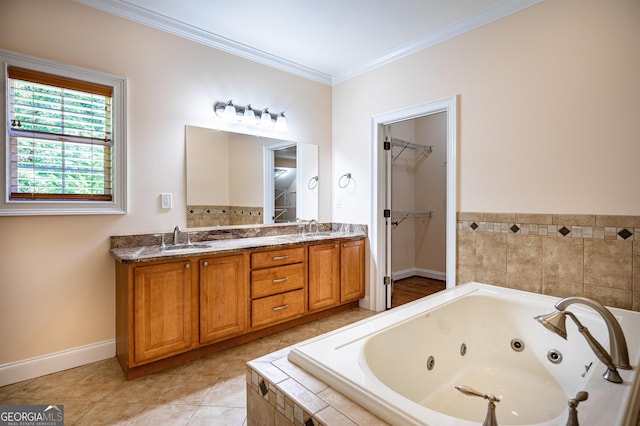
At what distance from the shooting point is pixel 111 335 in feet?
7.96

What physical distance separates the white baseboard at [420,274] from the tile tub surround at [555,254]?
2.07m

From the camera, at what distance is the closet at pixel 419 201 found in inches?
186

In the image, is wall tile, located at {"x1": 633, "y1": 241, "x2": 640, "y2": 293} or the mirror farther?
the mirror

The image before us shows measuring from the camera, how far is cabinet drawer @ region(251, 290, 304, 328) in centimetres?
267

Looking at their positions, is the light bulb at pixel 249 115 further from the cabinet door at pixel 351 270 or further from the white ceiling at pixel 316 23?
the cabinet door at pixel 351 270

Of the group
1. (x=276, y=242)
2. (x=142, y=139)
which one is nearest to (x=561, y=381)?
(x=276, y=242)

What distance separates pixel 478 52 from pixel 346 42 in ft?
3.75

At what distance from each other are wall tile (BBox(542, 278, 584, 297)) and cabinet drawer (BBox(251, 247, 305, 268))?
1901mm

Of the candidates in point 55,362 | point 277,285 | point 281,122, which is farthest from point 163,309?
point 281,122

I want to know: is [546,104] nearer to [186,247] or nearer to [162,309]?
[186,247]

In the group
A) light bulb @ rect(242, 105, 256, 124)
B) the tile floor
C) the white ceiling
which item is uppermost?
the white ceiling

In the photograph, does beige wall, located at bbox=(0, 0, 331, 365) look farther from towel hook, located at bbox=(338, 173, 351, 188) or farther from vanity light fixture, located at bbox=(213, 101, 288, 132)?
towel hook, located at bbox=(338, 173, 351, 188)

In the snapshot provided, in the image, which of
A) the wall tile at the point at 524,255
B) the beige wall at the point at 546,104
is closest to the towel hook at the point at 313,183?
the beige wall at the point at 546,104

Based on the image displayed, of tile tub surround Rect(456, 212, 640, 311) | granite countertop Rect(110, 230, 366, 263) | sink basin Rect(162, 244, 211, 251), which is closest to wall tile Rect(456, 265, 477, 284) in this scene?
tile tub surround Rect(456, 212, 640, 311)
